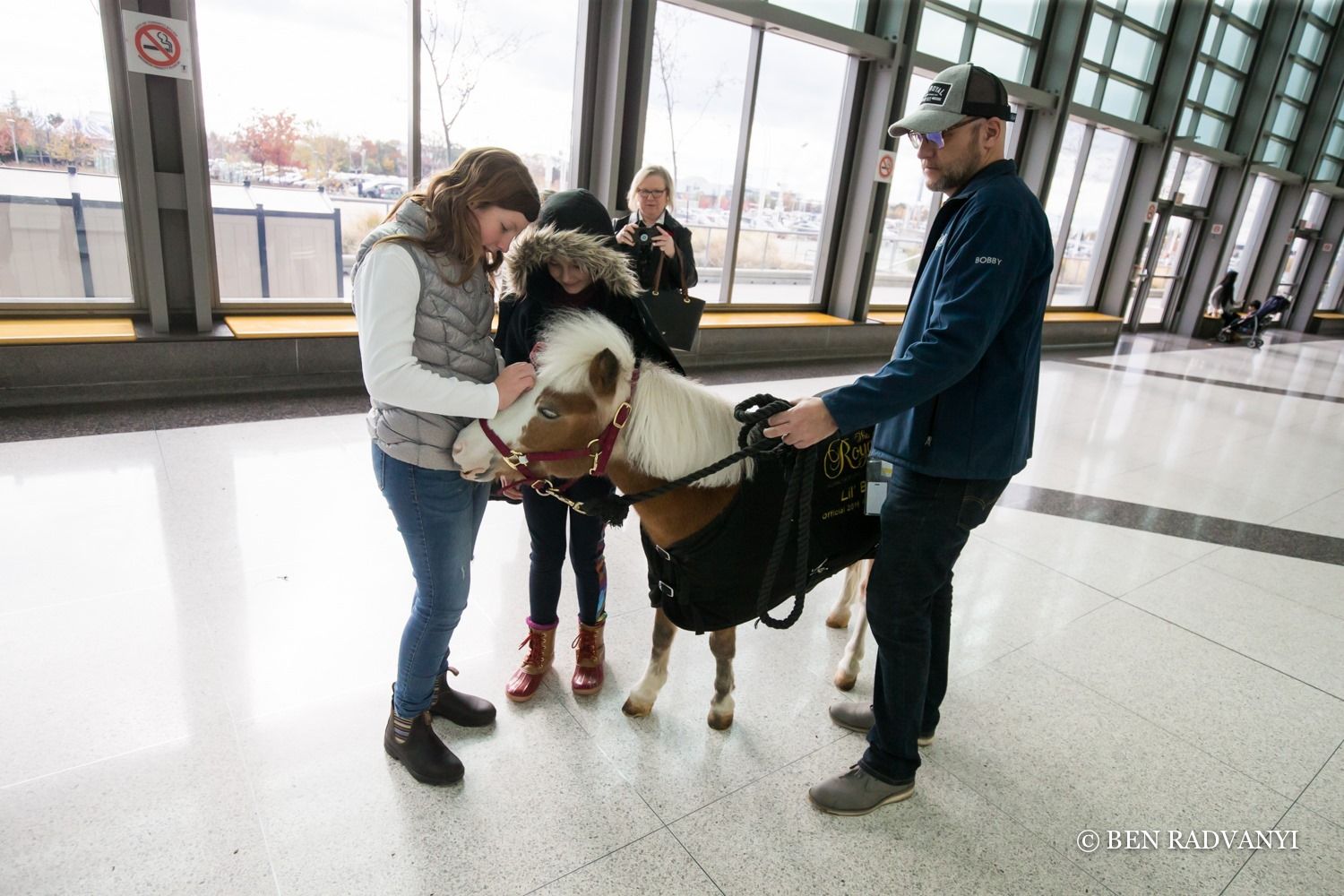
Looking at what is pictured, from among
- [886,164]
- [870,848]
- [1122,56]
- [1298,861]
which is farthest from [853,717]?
[1122,56]

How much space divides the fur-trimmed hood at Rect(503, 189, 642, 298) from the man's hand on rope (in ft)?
1.80

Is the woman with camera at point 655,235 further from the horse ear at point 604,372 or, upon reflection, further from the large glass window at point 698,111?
the large glass window at point 698,111

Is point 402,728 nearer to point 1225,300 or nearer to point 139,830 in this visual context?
point 139,830

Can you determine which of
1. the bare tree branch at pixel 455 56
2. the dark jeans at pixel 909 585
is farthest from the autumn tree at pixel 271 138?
the dark jeans at pixel 909 585

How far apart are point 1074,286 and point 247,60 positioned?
12283 millimetres

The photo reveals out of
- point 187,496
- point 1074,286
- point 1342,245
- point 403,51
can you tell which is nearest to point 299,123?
point 403,51

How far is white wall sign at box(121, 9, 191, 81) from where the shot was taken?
13.5ft

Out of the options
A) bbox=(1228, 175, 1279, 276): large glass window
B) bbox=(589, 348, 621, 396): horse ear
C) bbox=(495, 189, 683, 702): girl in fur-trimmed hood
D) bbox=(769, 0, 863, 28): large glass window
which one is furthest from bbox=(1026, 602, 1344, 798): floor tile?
bbox=(1228, 175, 1279, 276): large glass window

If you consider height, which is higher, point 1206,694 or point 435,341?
point 435,341

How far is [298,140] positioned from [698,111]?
144 inches

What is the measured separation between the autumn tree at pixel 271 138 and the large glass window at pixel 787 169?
428 centimetres

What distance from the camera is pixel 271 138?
515cm

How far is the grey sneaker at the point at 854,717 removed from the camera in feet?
7.11

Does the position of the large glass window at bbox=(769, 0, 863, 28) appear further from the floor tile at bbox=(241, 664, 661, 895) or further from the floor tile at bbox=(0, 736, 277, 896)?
the floor tile at bbox=(0, 736, 277, 896)
